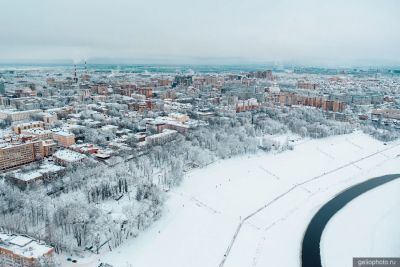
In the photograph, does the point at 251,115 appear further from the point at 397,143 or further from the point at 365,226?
the point at 365,226

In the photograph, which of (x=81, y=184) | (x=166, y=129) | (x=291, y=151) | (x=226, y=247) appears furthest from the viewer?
(x=166, y=129)

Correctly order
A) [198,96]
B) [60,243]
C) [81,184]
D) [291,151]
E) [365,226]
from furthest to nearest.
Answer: [198,96] < [291,151] < [81,184] < [365,226] < [60,243]

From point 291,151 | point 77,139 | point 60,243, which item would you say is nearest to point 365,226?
point 291,151

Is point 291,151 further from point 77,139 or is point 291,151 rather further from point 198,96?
point 198,96

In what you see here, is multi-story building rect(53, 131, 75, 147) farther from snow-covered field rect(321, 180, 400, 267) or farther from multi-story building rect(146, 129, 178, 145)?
snow-covered field rect(321, 180, 400, 267)

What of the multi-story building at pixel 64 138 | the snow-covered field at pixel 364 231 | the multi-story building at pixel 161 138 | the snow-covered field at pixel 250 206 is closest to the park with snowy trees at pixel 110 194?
the snow-covered field at pixel 250 206

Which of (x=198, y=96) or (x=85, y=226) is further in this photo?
(x=198, y=96)

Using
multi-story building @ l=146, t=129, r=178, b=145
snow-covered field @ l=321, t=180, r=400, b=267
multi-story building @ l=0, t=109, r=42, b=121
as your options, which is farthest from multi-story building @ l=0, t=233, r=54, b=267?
multi-story building @ l=0, t=109, r=42, b=121
